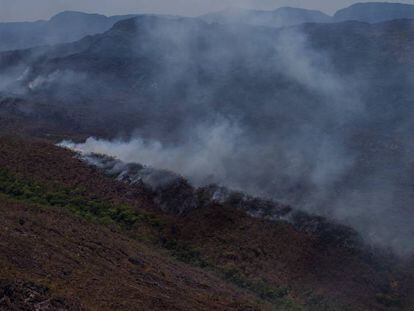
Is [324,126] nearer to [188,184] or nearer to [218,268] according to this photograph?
[188,184]

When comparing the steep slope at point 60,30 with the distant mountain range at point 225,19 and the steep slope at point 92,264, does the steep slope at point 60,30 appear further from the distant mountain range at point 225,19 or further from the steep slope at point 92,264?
the steep slope at point 92,264

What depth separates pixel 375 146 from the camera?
38500mm

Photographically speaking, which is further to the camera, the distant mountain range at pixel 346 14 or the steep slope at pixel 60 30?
the steep slope at pixel 60 30

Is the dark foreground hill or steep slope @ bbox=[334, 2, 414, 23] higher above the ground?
steep slope @ bbox=[334, 2, 414, 23]

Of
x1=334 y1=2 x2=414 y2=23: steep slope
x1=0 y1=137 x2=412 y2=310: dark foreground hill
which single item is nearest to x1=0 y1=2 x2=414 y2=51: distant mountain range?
x1=334 y1=2 x2=414 y2=23: steep slope

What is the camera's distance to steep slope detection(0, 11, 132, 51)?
16762cm

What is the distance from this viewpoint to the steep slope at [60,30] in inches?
6599

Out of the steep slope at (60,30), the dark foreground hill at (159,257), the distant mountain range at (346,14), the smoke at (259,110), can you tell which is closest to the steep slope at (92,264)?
the dark foreground hill at (159,257)

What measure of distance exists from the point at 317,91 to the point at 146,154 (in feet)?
97.9

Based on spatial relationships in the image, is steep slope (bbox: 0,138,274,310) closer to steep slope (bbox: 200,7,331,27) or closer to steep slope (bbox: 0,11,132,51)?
steep slope (bbox: 200,7,331,27)

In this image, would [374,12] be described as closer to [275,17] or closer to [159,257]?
[275,17]

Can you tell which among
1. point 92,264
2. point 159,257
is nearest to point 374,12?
point 159,257

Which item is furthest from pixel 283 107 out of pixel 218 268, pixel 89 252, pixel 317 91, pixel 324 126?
pixel 89 252

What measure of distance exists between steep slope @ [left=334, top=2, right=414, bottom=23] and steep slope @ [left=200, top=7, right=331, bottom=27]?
6632mm
